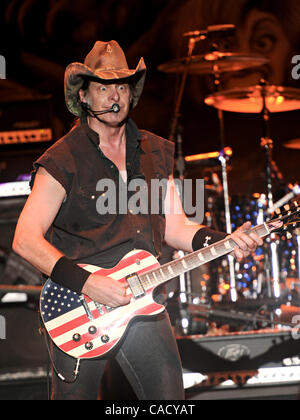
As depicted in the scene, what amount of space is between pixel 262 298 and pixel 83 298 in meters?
3.29

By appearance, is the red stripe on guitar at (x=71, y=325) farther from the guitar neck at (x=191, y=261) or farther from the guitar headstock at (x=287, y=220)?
the guitar headstock at (x=287, y=220)

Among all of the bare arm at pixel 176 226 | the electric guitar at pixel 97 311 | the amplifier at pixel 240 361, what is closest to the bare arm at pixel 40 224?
the electric guitar at pixel 97 311

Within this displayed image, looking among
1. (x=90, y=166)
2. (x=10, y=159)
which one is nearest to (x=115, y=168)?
(x=90, y=166)

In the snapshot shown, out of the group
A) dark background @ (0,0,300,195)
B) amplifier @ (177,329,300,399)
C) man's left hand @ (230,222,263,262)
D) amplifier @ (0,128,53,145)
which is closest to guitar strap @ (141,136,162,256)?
man's left hand @ (230,222,263,262)

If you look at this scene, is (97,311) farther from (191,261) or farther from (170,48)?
(170,48)

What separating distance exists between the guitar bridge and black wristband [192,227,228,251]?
1.21ft

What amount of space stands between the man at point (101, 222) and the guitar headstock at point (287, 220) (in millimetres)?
105

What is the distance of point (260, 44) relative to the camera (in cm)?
722

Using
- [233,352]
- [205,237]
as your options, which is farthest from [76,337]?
[233,352]

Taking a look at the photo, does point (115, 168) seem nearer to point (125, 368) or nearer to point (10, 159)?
point (125, 368)

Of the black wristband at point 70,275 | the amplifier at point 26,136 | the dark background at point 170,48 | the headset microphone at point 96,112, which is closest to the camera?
the black wristband at point 70,275

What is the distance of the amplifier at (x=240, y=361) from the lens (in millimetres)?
4426

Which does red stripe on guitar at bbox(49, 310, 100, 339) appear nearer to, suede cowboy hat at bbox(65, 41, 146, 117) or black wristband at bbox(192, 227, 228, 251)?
black wristband at bbox(192, 227, 228, 251)
